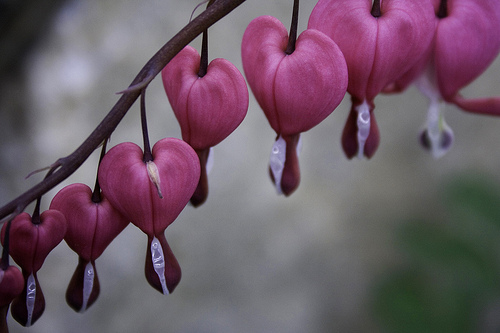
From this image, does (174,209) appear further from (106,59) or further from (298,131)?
(106,59)

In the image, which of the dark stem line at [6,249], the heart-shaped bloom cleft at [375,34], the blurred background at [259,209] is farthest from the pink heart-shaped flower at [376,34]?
the blurred background at [259,209]

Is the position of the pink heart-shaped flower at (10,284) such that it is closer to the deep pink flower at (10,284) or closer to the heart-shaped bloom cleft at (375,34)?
the deep pink flower at (10,284)

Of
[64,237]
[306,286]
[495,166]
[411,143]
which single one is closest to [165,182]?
[64,237]

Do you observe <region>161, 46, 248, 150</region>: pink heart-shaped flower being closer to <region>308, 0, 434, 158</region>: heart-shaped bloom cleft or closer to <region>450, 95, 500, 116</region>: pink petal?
<region>308, 0, 434, 158</region>: heart-shaped bloom cleft

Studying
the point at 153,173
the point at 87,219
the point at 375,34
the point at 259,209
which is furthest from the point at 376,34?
the point at 259,209

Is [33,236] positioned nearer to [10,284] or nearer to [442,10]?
[10,284]
